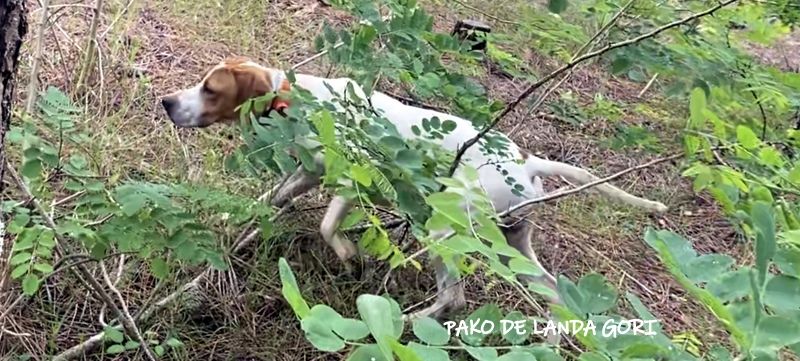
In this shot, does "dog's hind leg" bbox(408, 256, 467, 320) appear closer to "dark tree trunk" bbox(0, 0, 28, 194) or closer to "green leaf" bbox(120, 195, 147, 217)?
"green leaf" bbox(120, 195, 147, 217)

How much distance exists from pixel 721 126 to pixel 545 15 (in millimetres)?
1105

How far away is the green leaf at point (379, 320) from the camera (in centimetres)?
64

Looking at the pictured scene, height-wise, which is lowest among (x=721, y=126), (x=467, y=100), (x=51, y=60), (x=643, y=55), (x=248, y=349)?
(x=248, y=349)

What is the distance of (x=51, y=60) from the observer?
355 centimetres

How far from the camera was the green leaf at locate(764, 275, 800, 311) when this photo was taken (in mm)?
758

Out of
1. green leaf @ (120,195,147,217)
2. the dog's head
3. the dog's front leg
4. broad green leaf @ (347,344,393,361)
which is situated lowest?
the dog's front leg

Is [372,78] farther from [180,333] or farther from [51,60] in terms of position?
[51,60]

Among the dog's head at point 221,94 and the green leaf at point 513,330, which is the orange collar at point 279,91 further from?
the green leaf at point 513,330

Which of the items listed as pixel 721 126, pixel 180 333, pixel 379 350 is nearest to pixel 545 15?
pixel 721 126

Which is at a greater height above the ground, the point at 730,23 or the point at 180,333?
the point at 730,23

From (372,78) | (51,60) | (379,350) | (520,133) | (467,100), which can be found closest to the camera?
(379,350)

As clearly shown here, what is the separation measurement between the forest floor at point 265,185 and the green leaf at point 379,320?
190cm

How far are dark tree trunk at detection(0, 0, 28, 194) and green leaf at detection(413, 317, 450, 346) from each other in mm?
968

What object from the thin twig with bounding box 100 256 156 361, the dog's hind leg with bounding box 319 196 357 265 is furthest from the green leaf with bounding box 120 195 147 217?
the dog's hind leg with bounding box 319 196 357 265
